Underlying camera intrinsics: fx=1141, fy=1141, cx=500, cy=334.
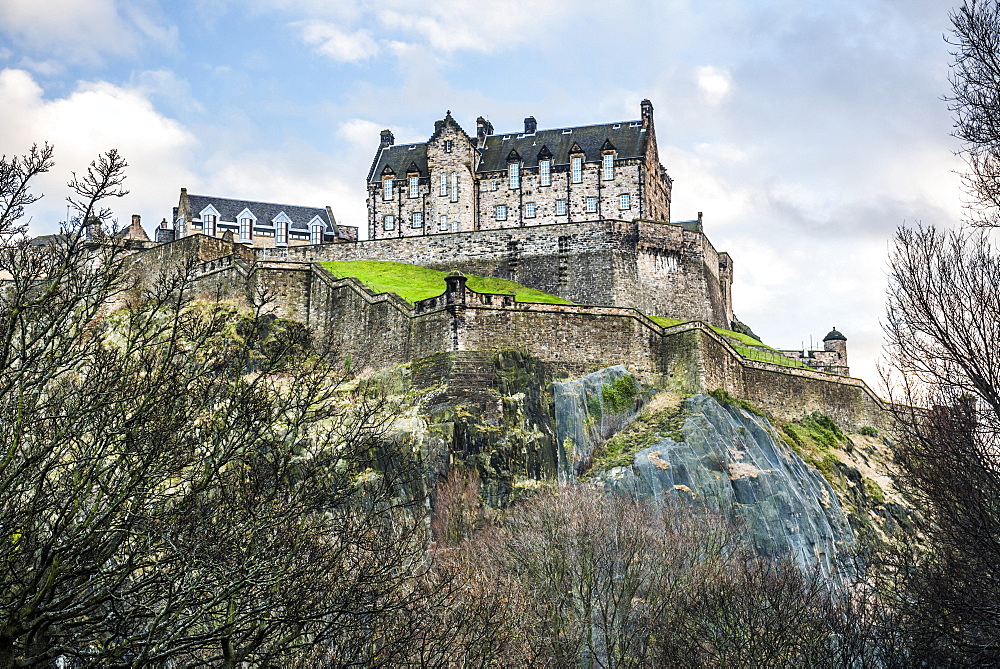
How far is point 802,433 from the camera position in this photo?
48.5m

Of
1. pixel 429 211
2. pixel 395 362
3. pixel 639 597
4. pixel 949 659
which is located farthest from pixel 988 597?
pixel 429 211

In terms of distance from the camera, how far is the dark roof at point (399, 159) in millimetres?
65500

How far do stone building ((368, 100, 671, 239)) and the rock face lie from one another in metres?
21.8

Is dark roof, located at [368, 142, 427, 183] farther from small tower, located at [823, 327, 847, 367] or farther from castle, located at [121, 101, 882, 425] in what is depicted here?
small tower, located at [823, 327, 847, 367]

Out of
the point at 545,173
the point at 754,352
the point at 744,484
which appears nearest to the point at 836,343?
the point at 754,352

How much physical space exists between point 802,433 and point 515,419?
1466 centimetres

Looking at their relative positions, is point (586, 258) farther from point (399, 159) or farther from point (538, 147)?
point (399, 159)

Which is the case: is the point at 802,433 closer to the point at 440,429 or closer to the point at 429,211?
the point at 440,429

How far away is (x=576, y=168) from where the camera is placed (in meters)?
63.1

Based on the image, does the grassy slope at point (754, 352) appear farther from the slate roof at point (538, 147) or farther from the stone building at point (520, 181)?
the slate roof at point (538, 147)

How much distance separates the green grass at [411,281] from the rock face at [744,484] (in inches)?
406

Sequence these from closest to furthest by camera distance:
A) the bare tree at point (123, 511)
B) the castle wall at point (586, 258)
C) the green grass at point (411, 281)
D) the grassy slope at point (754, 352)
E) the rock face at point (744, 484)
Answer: the bare tree at point (123, 511)
the rock face at point (744, 484)
the green grass at point (411, 281)
the grassy slope at point (754, 352)
the castle wall at point (586, 258)

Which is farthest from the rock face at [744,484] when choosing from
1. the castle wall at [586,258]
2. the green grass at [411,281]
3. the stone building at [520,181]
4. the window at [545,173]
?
the window at [545,173]

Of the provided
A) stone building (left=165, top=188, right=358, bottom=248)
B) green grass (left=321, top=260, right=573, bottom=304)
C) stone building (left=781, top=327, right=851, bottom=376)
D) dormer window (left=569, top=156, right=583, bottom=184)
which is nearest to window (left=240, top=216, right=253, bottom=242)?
stone building (left=165, top=188, right=358, bottom=248)
